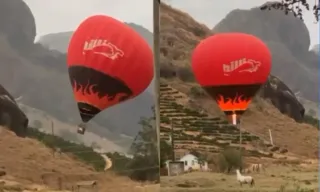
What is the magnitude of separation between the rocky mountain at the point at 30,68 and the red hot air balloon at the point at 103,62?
0.07m

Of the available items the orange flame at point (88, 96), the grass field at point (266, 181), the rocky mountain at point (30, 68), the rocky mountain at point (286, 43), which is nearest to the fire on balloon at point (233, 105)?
the rocky mountain at point (286, 43)

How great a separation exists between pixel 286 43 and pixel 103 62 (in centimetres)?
111

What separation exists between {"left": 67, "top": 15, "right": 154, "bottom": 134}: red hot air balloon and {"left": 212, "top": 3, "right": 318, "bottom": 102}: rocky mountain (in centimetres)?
64

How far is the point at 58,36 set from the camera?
116 inches

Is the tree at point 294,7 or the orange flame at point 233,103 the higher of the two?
the tree at point 294,7

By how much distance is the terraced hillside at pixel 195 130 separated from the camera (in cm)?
317

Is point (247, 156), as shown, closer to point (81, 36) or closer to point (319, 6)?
point (319, 6)

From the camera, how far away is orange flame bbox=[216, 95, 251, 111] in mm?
3061

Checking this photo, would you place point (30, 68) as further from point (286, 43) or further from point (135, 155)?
point (286, 43)

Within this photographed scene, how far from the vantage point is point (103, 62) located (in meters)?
2.85

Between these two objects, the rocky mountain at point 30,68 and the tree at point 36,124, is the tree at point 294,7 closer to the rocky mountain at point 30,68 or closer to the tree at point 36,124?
the rocky mountain at point 30,68

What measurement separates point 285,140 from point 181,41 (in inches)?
35.3

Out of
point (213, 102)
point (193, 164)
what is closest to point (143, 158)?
point (193, 164)

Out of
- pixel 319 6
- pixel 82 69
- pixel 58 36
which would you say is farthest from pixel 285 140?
pixel 58 36
